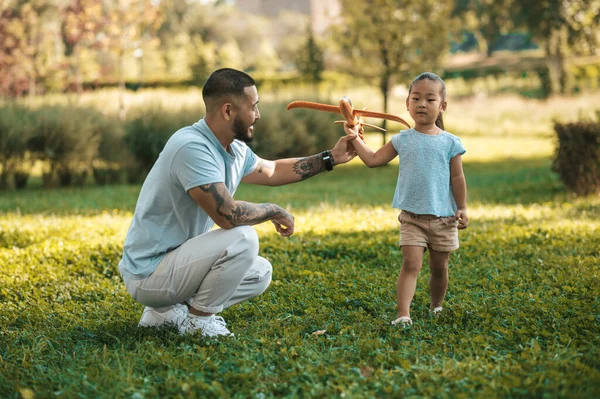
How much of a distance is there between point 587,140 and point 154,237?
814 centimetres

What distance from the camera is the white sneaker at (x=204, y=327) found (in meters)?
4.28

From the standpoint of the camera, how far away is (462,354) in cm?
382

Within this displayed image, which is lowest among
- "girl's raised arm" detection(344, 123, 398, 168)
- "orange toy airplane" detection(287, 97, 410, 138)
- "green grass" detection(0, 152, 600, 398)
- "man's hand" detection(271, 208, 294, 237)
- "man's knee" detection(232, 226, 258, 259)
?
"green grass" detection(0, 152, 600, 398)

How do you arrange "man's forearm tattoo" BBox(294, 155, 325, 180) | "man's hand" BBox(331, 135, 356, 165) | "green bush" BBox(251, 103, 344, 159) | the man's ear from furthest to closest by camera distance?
1. "green bush" BBox(251, 103, 344, 159)
2. "man's forearm tattoo" BBox(294, 155, 325, 180)
3. "man's hand" BBox(331, 135, 356, 165)
4. the man's ear

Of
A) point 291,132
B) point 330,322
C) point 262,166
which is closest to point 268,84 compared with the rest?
point 291,132

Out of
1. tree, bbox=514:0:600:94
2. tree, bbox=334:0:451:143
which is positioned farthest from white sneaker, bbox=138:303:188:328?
tree, bbox=514:0:600:94

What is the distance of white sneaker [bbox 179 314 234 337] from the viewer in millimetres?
4277

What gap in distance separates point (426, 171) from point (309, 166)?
904mm

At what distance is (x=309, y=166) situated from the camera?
199 inches

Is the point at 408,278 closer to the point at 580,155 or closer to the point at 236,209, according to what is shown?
the point at 236,209

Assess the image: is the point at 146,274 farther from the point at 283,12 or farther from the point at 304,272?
the point at 283,12

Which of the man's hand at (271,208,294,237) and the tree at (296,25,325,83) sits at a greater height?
the tree at (296,25,325,83)

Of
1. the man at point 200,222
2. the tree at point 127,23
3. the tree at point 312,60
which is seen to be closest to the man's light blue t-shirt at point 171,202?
the man at point 200,222

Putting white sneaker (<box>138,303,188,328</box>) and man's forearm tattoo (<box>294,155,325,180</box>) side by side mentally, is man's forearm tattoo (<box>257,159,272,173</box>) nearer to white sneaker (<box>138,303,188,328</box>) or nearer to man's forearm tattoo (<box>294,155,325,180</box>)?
man's forearm tattoo (<box>294,155,325,180</box>)
